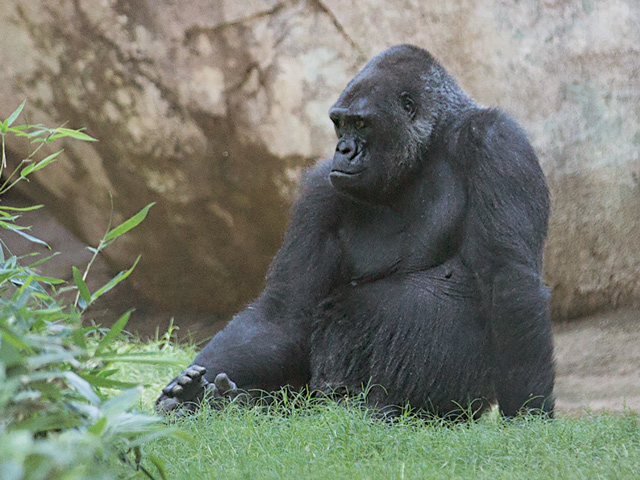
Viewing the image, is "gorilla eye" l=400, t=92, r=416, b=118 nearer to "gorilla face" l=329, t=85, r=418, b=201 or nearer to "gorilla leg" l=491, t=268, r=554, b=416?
"gorilla face" l=329, t=85, r=418, b=201

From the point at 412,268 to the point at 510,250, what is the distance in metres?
0.43

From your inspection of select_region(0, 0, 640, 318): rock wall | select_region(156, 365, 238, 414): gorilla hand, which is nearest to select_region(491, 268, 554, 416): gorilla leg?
select_region(156, 365, 238, 414): gorilla hand

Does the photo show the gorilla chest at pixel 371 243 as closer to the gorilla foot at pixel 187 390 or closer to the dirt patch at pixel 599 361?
the gorilla foot at pixel 187 390

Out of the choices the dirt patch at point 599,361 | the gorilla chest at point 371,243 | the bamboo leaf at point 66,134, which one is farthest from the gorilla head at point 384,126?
the dirt patch at point 599,361

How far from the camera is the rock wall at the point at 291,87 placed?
4.85 meters

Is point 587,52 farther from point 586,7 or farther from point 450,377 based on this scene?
point 450,377

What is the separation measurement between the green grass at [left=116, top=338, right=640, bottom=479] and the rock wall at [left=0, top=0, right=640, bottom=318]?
7.33 ft

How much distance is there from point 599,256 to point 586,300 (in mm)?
266

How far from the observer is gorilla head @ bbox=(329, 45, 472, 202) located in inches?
129

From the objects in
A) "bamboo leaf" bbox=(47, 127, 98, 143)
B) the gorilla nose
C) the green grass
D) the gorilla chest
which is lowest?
the green grass

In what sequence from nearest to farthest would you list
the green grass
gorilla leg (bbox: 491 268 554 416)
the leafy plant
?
the leafy plant → the green grass → gorilla leg (bbox: 491 268 554 416)

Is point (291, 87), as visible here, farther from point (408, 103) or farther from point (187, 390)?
point (187, 390)

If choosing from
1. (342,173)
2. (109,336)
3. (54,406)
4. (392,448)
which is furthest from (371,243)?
(54,406)

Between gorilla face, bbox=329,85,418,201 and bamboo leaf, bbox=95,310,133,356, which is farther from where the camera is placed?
gorilla face, bbox=329,85,418,201
